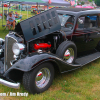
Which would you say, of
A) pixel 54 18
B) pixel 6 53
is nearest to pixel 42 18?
pixel 54 18

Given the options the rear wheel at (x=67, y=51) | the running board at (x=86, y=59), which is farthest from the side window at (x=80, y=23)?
the running board at (x=86, y=59)

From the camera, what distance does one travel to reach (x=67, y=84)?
11.1ft

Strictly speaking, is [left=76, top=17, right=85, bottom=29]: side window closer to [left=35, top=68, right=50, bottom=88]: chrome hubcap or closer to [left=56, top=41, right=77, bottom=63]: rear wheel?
[left=56, top=41, right=77, bottom=63]: rear wheel

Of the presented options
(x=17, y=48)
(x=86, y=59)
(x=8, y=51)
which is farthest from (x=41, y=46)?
(x=86, y=59)

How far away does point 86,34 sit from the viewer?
14.1 ft

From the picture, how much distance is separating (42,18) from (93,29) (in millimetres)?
2111

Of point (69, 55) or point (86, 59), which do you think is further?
point (86, 59)

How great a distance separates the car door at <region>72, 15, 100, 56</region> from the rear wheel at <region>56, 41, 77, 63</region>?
421 mm

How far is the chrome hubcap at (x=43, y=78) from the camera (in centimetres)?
298

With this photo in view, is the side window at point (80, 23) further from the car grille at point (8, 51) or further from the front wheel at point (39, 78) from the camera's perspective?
the car grille at point (8, 51)

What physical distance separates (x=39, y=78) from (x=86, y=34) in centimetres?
224

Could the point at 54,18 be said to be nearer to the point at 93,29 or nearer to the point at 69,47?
the point at 69,47

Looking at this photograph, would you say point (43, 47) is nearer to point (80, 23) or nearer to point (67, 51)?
point (67, 51)

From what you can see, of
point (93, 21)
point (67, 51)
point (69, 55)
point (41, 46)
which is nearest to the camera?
point (41, 46)
